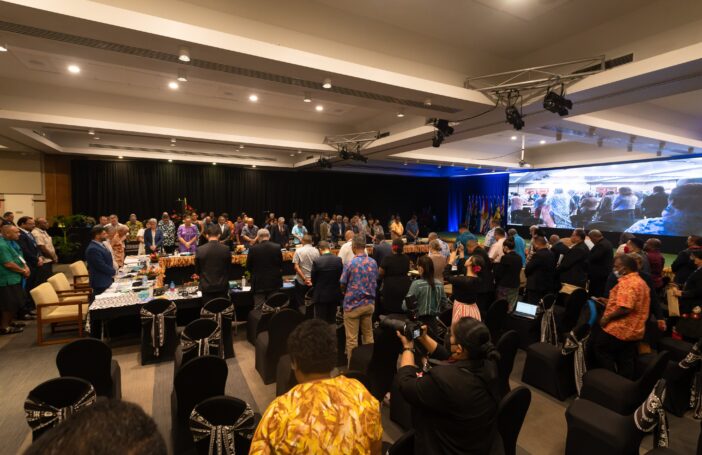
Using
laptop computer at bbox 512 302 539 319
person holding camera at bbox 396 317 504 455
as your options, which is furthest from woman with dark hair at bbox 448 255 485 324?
person holding camera at bbox 396 317 504 455

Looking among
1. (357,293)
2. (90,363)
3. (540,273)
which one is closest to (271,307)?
(357,293)

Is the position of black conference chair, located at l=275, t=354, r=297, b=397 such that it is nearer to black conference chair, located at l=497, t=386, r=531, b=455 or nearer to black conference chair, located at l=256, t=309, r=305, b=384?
black conference chair, located at l=256, t=309, r=305, b=384

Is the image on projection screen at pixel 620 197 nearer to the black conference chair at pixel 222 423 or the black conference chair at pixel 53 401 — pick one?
the black conference chair at pixel 222 423

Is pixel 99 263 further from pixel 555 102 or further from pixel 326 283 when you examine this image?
pixel 555 102

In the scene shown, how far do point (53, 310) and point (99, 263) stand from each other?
1.11 m

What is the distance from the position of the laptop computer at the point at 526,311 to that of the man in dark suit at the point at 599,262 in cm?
160

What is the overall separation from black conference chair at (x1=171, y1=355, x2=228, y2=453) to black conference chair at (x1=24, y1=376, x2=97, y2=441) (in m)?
0.52

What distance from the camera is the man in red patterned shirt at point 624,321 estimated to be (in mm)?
3186

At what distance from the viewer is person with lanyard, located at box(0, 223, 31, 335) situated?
496cm

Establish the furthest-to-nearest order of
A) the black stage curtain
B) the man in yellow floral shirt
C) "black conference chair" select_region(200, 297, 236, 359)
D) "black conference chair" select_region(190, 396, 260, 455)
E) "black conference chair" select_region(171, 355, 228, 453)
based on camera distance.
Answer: the black stage curtain
"black conference chair" select_region(200, 297, 236, 359)
"black conference chair" select_region(171, 355, 228, 453)
"black conference chair" select_region(190, 396, 260, 455)
the man in yellow floral shirt

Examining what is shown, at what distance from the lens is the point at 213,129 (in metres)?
8.27

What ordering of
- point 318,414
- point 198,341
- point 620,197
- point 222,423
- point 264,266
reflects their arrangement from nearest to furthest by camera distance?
point 318,414
point 222,423
point 198,341
point 264,266
point 620,197

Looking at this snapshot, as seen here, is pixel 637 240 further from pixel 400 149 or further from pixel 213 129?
pixel 213 129

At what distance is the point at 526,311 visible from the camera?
477 cm
